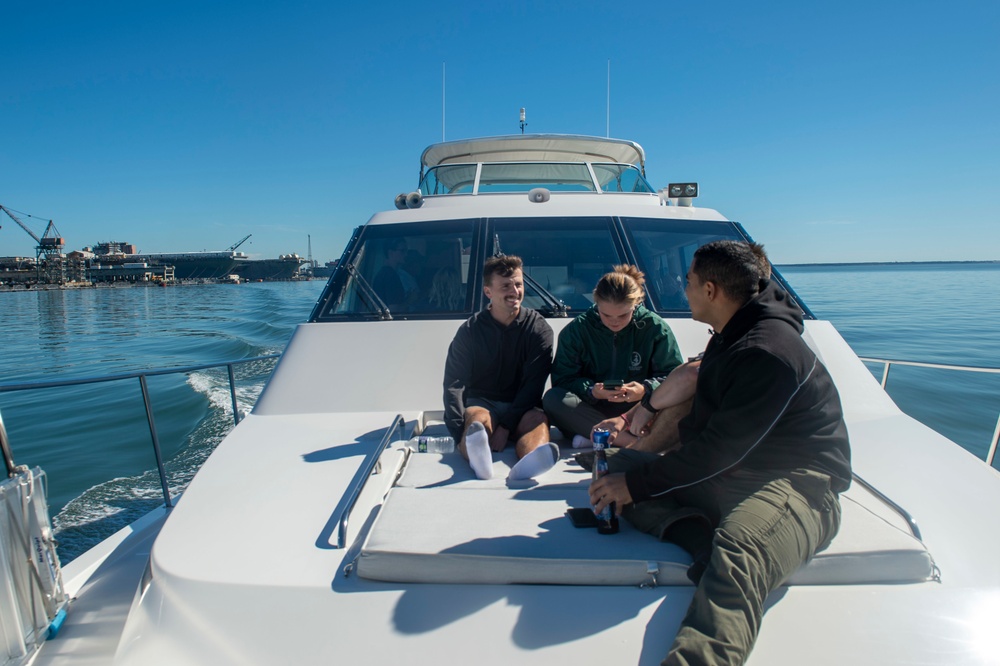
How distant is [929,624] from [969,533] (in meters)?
0.61

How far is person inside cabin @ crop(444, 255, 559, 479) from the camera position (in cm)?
286

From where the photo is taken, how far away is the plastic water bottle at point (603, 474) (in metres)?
1.87

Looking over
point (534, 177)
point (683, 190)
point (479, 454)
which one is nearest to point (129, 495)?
point (479, 454)

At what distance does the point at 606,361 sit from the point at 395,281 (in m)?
1.62

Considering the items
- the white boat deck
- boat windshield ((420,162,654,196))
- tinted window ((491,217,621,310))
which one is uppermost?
boat windshield ((420,162,654,196))

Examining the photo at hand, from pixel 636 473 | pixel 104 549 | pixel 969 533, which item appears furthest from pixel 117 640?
pixel 969 533

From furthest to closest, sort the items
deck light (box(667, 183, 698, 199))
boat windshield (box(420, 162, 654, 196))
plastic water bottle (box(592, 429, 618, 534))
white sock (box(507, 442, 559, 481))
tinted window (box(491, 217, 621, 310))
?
boat windshield (box(420, 162, 654, 196)), deck light (box(667, 183, 698, 199)), tinted window (box(491, 217, 621, 310)), white sock (box(507, 442, 559, 481)), plastic water bottle (box(592, 429, 618, 534))

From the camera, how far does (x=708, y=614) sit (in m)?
1.46

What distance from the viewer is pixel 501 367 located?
10.3 feet

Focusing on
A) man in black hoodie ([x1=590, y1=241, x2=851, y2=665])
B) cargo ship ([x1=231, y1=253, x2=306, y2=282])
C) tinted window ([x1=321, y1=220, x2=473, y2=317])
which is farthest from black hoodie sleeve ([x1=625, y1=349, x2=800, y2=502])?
cargo ship ([x1=231, y1=253, x2=306, y2=282])

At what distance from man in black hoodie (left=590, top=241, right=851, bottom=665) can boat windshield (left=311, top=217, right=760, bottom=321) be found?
1.86 meters

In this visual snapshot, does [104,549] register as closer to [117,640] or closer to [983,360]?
[117,640]

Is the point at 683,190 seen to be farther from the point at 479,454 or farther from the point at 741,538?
the point at 741,538

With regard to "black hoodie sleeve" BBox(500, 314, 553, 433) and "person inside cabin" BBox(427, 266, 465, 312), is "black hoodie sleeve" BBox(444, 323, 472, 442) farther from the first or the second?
"person inside cabin" BBox(427, 266, 465, 312)
